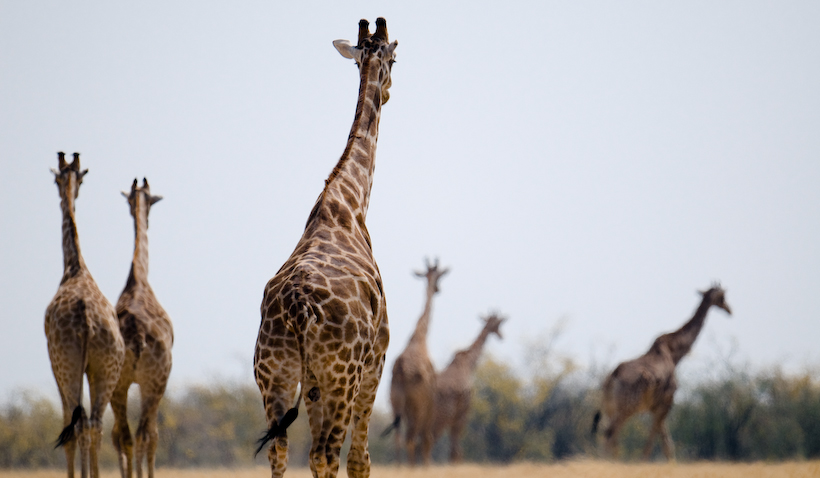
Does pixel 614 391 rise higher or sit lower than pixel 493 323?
lower

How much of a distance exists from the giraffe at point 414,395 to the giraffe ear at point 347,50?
10062 millimetres

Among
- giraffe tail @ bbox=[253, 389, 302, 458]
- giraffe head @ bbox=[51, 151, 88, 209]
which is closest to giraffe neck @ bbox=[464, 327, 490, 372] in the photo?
giraffe head @ bbox=[51, 151, 88, 209]

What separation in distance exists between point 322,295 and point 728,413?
22899mm

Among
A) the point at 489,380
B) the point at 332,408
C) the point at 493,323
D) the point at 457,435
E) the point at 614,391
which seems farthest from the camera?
the point at 489,380

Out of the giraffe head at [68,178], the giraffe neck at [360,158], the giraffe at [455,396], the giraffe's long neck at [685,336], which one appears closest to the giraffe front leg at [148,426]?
the giraffe head at [68,178]

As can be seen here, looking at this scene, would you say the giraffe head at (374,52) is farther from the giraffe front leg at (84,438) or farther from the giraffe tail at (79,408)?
the giraffe front leg at (84,438)

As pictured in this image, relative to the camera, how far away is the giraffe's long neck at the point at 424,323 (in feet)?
57.2

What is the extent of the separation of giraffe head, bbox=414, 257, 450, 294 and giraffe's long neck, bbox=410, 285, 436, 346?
0.08 metres

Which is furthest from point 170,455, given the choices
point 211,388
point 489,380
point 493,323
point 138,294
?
point 138,294

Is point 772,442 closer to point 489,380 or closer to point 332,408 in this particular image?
point 489,380

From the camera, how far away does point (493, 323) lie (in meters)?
21.1

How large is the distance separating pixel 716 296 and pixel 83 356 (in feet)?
42.9

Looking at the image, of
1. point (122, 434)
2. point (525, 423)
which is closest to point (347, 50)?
point (122, 434)

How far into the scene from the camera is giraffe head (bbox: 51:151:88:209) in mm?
10930
